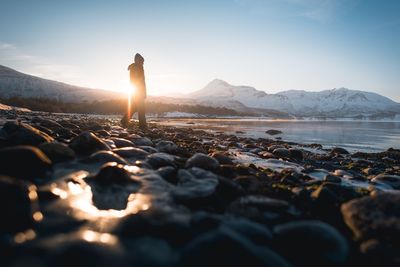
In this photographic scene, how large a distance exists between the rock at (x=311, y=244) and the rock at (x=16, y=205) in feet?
6.71

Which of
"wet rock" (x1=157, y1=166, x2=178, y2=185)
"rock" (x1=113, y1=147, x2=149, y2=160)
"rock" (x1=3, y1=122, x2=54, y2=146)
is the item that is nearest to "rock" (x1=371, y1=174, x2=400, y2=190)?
"wet rock" (x1=157, y1=166, x2=178, y2=185)

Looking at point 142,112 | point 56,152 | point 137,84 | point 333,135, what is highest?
point 137,84

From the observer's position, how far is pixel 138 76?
12844 millimetres

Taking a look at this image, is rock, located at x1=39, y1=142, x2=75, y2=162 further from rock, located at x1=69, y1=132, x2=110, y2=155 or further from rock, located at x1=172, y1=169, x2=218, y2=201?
rock, located at x1=172, y1=169, x2=218, y2=201

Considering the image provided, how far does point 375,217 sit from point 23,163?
3678mm

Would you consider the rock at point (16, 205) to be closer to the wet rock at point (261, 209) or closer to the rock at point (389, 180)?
the wet rock at point (261, 209)

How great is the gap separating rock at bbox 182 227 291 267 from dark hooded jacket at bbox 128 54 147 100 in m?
11.2

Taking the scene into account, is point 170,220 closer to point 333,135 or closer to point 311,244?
point 311,244

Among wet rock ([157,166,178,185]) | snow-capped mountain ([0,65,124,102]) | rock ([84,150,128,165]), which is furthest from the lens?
snow-capped mountain ([0,65,124,102])

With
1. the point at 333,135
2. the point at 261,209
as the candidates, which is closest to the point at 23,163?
the point at 261,209

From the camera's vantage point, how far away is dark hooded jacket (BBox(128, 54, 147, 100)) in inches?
504

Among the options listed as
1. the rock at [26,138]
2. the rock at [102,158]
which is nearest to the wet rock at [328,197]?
the rock at [102,158]

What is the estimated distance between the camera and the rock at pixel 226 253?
2111 mm

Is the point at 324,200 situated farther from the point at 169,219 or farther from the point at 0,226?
the point at 0,226
